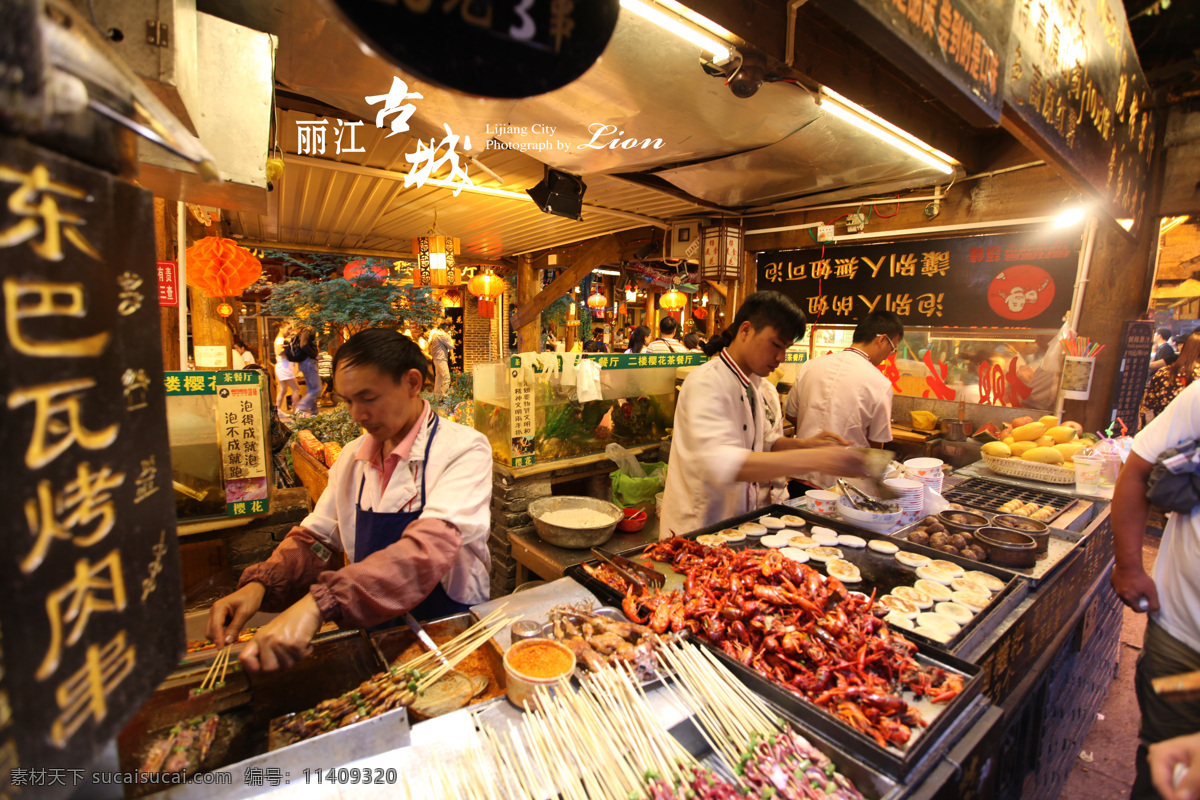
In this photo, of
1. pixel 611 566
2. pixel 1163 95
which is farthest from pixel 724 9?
pixel 1163 95

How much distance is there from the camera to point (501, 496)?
4793 millimetres

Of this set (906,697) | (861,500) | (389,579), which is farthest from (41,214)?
(861,500)

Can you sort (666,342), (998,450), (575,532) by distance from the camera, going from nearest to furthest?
(575,532) < (998,450) < (666,342)

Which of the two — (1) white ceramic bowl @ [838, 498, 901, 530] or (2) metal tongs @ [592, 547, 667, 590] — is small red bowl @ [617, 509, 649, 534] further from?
(2) metal tongs @ [592, 547, 667, 590]

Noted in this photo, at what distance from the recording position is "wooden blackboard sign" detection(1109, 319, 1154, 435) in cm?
481

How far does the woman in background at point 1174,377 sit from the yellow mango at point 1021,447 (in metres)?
4.19

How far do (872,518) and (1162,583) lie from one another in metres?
1.19

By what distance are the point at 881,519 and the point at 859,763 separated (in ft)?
5.94

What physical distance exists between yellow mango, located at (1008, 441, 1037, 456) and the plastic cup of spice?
461cm

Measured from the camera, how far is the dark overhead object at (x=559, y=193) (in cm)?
530

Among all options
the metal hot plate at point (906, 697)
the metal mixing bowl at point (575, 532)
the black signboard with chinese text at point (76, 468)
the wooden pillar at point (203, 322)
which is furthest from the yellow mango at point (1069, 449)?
the wooden pillar at point (203, 322)

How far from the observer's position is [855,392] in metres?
4.13

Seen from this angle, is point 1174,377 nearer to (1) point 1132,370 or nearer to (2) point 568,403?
(1) point 1132,370

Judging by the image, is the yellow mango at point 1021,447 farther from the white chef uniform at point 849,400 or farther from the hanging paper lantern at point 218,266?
the hanging paper lantern at point 218,266
